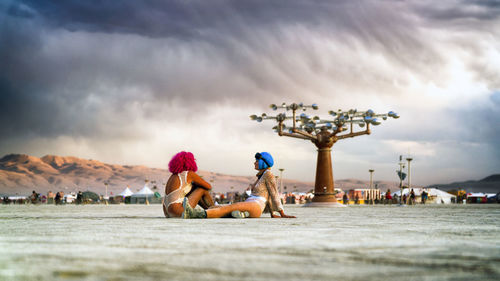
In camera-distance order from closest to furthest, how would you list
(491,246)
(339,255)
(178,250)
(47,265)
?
1. (47,265)
2. (339,255)
3. (178,250)
4. (491,246)

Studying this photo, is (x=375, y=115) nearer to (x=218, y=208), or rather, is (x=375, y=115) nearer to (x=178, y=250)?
(x=218, y=208)

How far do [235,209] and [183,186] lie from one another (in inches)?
44.8

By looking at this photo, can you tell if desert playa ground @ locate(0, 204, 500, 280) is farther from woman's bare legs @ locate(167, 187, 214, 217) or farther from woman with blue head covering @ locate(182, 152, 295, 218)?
woman's bare legs @ locate(167, 187, 214, 217)

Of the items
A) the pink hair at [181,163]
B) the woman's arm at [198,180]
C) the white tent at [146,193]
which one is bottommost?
the white tent at [146,193]

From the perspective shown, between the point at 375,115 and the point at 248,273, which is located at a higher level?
the point at 375,115

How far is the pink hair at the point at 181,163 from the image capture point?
11312mm

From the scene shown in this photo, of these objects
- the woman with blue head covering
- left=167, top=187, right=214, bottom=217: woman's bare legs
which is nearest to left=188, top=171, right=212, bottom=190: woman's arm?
left=167, top=187, right=214, bottom=217: woman's bare legs

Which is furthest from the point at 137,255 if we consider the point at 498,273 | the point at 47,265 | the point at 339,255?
the point at 498,273

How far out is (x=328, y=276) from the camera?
122 inches

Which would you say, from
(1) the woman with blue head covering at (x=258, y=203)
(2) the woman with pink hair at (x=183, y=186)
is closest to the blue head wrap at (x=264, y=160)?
(1) the woman with blue head covering at (x=258, y=203)

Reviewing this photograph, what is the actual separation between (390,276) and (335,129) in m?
31.7

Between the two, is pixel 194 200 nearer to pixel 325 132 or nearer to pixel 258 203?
pixel 258 203

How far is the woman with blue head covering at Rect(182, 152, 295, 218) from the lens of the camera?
35.8 ft

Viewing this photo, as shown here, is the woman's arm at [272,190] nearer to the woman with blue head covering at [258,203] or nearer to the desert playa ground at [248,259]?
the woman with blue head covering at [258,203]
